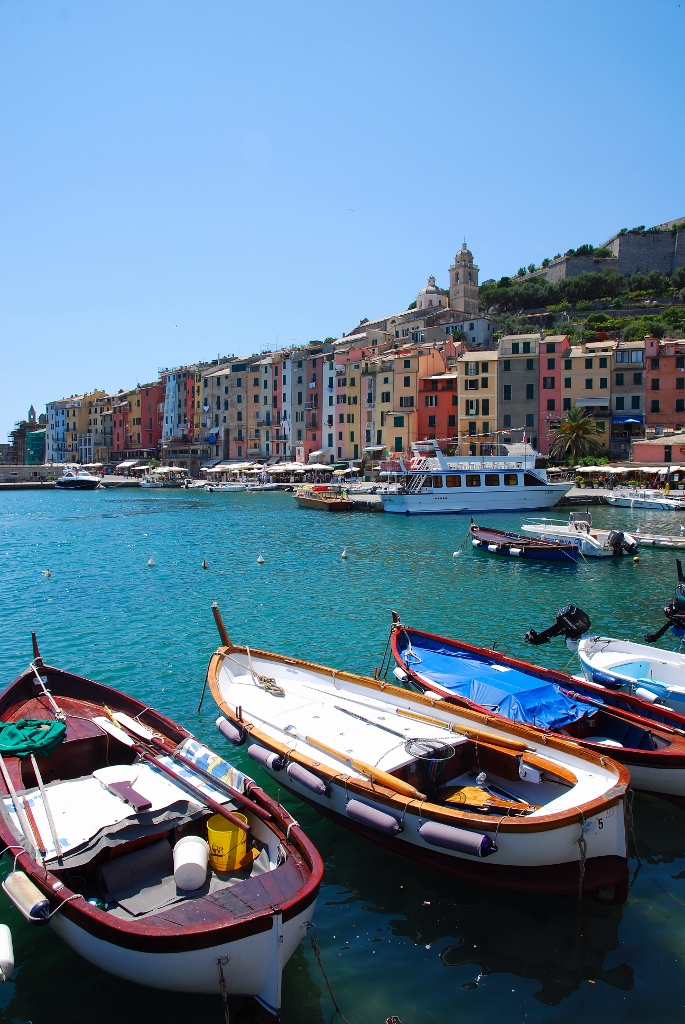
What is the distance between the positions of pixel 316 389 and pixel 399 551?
58715mm

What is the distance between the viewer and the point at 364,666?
614 inches

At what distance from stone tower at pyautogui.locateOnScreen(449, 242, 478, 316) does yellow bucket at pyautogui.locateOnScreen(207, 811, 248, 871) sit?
100 m

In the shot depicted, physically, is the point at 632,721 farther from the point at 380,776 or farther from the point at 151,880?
the point at 151,880

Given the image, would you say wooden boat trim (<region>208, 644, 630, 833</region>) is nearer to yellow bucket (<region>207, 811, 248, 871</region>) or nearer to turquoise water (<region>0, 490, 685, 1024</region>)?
turquoise water (<region>0, 490, 685, 1024</region>)

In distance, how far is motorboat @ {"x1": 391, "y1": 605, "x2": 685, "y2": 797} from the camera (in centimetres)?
929

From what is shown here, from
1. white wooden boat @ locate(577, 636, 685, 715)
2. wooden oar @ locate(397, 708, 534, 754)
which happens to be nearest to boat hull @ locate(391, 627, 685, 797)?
wooden oar @ locate(397, 708, 534, 754)

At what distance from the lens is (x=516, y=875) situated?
7.47 meters

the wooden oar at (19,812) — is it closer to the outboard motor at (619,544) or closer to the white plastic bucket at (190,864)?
the white plastic bucket at (190,864)

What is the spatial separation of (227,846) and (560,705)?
18.1ft

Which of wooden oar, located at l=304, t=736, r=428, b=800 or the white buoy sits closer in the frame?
the white buoy

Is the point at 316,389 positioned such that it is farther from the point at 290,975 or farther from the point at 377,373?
the point at 290,975

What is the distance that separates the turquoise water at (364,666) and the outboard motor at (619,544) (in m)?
0.82

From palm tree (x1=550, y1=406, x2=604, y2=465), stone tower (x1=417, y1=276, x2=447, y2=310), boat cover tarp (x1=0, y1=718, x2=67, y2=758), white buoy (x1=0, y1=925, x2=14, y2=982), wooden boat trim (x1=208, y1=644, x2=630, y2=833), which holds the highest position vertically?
stone tower (x1=417, y1=276, x2=447, y2=310)

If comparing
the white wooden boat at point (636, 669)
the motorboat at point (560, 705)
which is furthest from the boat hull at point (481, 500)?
the motorboat at point (560, 705)
